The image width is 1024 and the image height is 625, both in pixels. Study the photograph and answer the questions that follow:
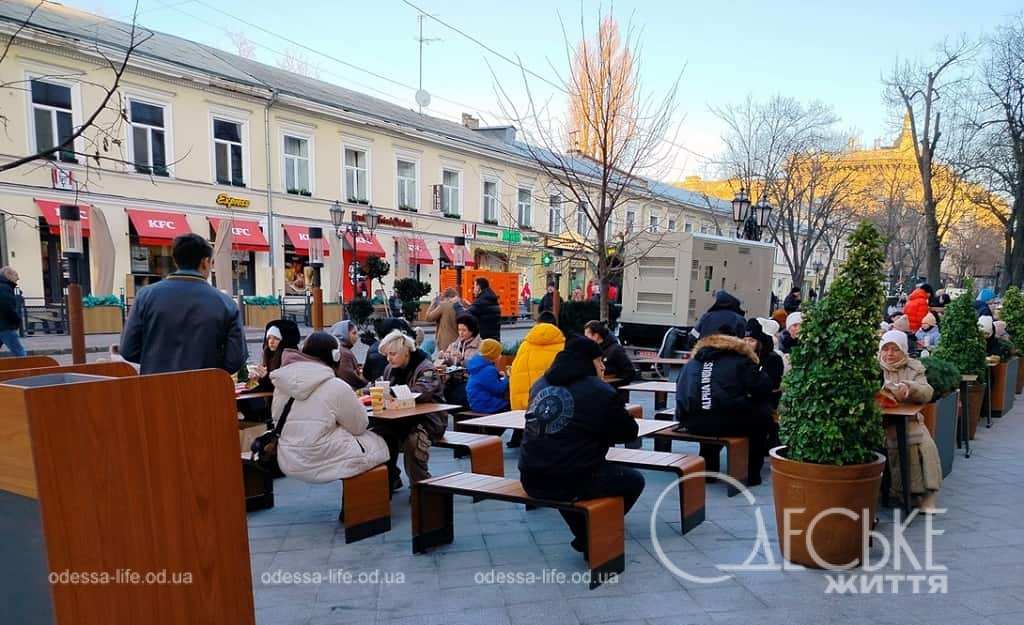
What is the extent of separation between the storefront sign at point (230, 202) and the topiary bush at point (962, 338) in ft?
68.3

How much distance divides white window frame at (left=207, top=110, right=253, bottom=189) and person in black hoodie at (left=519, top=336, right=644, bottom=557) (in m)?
20.8

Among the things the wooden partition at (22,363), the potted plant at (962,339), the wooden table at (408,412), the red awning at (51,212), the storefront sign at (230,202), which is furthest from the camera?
the storefront sign at (230,202)

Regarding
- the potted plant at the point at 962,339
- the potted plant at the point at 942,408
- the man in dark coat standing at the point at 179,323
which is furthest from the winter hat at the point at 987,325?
the man in dark coat standing at the point at 179,323

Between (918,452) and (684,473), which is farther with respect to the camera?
(918,452)

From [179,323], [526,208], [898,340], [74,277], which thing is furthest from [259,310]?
[898,340]

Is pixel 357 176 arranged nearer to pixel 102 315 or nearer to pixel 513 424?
pixel 102 315

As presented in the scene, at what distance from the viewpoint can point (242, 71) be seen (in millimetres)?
22578

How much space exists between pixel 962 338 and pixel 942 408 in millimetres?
2104

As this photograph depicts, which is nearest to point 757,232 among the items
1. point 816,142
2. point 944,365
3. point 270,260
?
point 816,142

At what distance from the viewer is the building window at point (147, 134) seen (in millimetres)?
18875

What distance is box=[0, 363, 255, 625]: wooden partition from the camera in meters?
1.48

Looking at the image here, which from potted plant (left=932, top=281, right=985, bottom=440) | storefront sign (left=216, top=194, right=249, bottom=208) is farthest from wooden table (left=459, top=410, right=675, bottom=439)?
storefront sign (left=216, top=194, right=249, bottom=208)

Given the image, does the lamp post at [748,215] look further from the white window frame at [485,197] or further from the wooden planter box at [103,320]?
the wooden planter box at [103,320]

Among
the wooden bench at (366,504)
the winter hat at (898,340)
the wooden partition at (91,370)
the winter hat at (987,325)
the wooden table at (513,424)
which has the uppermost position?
the wooden partition at (91,370)
